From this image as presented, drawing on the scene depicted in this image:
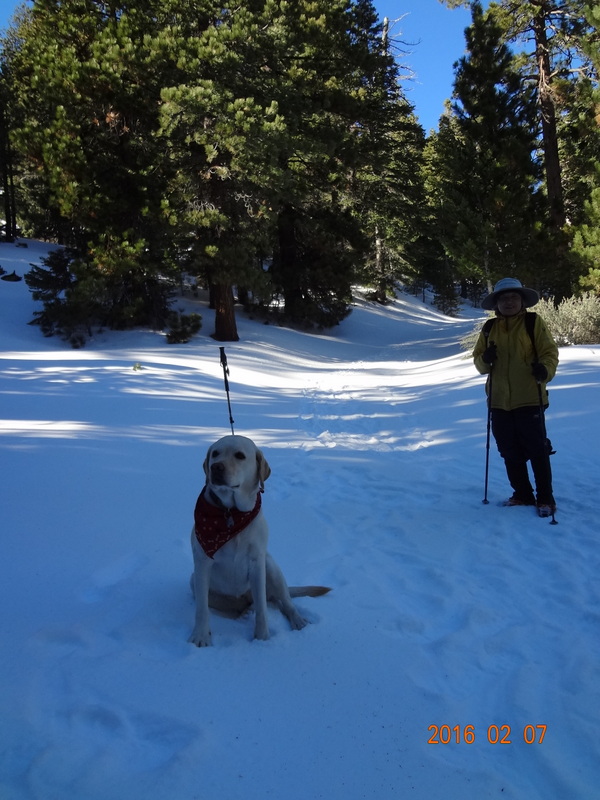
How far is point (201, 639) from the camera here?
300 cm

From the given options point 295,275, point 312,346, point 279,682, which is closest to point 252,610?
point 279,682

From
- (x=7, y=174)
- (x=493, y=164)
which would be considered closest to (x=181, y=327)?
(x=493, y=164)

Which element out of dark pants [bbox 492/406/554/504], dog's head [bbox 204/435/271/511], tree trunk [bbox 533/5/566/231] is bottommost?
dark pants [bbox 492/406/554/504]

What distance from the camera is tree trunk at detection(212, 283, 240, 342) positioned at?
17.1 meters

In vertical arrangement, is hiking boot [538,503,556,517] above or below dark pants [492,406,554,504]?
below

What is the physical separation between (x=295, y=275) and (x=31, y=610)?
19.7 m

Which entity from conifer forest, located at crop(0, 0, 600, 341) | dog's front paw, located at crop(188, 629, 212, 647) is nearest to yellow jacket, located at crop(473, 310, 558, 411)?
dog's front paw, located at crop(188, 629, 212, 647)

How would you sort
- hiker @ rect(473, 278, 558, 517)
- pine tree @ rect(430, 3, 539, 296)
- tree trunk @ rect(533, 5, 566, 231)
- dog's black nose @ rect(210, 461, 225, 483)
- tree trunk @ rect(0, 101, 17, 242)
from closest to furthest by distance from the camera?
dog's black nose @ rect(210, 461, 225, 483)
hiker @ rect(473, 278, 558, 517)
tree trunk @ rect(533, 5, 566, 231)
pine tree @ rect(430, 3, 539, 296)
tree trunk @ rect(0, 101, 17, 242)

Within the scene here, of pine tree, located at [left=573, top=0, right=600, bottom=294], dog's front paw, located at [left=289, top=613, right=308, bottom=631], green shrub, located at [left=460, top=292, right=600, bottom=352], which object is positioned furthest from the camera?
pine tree, located at [left=573, top=0, right=600, bottom=294]

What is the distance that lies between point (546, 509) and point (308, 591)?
274 centimetres

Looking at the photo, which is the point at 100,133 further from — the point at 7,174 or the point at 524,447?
the point at 7,174

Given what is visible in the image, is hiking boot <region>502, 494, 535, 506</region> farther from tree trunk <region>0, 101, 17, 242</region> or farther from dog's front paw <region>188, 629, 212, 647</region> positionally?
tree trunk <region>0, 101, 17, 242</region>

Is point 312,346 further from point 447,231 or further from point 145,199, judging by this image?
point 145,199

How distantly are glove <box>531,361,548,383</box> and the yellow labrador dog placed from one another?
3111mm
